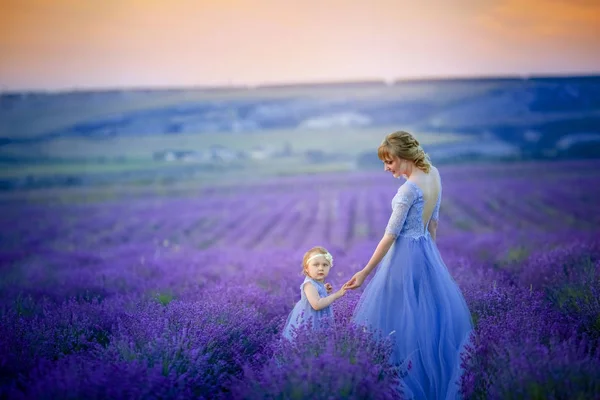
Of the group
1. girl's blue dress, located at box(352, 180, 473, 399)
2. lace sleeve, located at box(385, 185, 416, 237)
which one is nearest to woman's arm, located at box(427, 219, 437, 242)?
girl's blue dress, located at box(352, 180, 473, 399)

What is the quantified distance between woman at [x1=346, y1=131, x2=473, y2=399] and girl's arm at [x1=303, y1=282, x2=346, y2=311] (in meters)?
0.09

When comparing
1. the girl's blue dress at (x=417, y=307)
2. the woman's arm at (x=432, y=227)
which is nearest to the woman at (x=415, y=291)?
the girl's blue dress at (x=417, y=307)

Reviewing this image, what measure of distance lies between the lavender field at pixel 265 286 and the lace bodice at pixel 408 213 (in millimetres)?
574

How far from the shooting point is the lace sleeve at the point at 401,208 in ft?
8.96

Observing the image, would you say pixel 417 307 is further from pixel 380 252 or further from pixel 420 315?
pixel 380 252

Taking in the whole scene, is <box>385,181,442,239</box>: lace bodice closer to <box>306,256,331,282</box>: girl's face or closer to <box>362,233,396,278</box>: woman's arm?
<box>362,233,396,278</box>: woman's arm

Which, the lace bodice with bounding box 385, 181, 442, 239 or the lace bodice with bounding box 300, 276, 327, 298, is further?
the lace bodice with bounding box 300, 276, 327, 298

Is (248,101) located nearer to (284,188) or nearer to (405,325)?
(284,188)

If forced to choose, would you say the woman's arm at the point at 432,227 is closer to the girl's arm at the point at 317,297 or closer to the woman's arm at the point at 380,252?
the woman's arm at the point at 380,252

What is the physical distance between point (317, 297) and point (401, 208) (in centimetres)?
64

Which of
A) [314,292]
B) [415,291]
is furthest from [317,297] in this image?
[415,291]

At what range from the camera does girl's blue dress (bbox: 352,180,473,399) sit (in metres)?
2.73

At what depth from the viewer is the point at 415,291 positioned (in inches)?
111

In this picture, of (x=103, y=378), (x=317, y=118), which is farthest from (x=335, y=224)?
(x=103, y=378)
